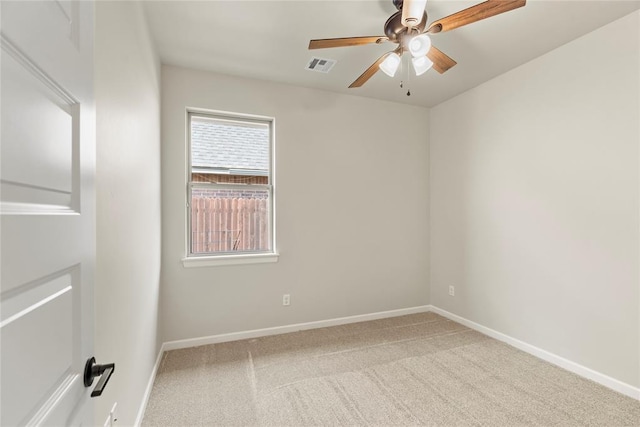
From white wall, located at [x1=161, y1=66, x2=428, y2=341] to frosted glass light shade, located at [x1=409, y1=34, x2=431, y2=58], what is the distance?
1548 mm

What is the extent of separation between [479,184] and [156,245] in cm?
325

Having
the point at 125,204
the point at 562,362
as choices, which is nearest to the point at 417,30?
the point at 125,204

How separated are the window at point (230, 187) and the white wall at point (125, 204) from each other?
0.67 metres

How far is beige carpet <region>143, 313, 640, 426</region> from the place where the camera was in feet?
5.97

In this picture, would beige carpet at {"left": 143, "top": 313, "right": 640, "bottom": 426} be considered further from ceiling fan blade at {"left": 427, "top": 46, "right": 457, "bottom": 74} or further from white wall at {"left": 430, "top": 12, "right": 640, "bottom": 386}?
ceiling fan blade at {"left": 427, "top": 46, "right": 457, "bottom": 74}

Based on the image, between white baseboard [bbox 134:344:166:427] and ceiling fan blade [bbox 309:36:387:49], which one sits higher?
ceiling fan blade [bbox 309:36:387:49]

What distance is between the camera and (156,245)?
2375 mm

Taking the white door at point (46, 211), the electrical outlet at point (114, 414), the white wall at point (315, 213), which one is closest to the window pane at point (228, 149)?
the white wall at point (315, 213)

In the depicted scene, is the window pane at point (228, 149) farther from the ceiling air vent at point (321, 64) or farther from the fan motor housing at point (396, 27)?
the fan motor housing at point (396, 27)

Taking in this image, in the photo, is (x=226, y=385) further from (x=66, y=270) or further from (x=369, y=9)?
(x=369, y=9)

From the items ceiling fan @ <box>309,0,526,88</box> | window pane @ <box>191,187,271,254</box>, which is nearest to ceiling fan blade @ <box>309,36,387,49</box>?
ceiling fan @ <box>309,0,526,88</box>

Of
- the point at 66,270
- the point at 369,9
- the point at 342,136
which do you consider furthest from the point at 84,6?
the point at 342,136

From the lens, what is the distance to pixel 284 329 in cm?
307

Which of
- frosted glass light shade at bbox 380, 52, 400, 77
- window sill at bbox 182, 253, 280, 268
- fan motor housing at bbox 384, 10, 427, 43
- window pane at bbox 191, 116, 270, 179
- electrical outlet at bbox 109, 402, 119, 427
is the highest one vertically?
fan motor housing at bbox 384, 10, 427, 43
